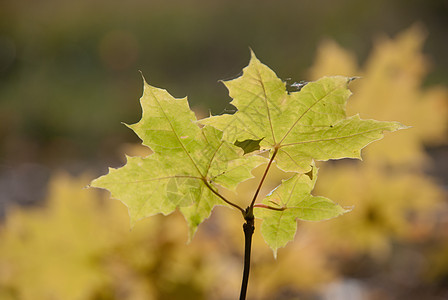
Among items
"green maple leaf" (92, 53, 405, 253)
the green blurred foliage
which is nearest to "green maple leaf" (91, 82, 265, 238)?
"green maple leaf" (92, 53, 405, 253)

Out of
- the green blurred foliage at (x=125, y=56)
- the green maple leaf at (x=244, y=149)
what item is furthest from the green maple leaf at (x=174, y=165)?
the green blurred foliage at (x=125, y=56)

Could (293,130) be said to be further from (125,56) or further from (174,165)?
(125,56)

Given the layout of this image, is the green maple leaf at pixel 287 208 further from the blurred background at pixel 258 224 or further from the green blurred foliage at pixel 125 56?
the green blurred foliage at pixel 125 56

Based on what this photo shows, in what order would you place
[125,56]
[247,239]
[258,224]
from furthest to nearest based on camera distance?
[125,56]
[258,224]
[247,239]

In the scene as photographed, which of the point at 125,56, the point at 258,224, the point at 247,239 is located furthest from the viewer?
the point at 125,56

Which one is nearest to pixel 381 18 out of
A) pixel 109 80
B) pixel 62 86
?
pixel 109 80

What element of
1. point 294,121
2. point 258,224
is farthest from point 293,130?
point 258,224

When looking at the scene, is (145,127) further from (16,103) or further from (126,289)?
(16,103)
